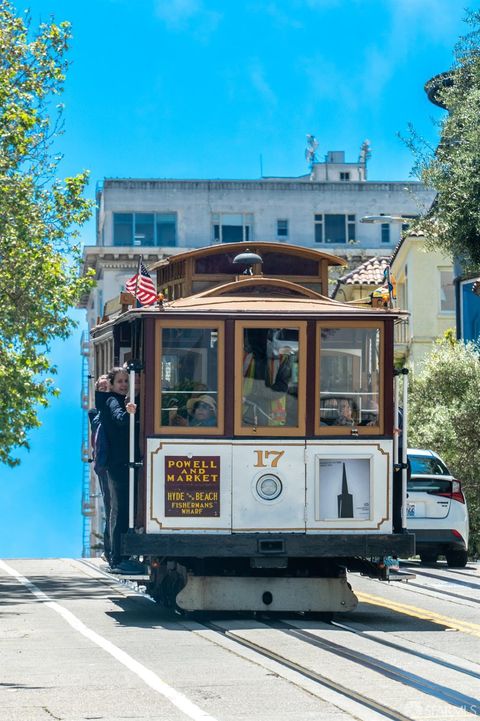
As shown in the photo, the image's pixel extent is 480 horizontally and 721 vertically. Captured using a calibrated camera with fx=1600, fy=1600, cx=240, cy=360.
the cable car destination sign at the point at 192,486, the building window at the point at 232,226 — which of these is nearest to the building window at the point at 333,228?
the building window at the point at 232,226

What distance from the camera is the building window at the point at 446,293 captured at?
166ft

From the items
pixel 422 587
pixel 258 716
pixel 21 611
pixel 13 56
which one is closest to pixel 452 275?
pixel 13 56

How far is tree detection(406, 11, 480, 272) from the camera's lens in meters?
22.0

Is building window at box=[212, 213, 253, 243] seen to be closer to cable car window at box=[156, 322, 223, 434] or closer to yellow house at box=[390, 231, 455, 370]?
yellow house at box=[390, 231, 455, 370]

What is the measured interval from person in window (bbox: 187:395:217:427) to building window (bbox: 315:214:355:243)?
6780 centimetres

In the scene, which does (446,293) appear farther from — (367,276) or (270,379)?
(270,379)

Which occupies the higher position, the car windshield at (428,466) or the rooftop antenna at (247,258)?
the rooftop antenna at (247,258)

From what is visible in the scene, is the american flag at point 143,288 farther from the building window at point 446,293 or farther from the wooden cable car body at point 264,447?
the building window at point 446,293

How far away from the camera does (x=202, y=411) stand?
50.2 ft

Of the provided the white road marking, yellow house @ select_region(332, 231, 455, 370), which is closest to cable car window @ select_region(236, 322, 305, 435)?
the white road marking

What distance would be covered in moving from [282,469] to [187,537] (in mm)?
1115

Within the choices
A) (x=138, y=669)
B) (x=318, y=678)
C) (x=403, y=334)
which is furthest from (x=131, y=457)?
(x=403, y=334)

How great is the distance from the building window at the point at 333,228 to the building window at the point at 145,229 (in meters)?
7.81

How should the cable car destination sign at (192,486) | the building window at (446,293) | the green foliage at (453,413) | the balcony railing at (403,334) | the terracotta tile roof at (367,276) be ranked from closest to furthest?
the cable car destination sign at (192,486) → the green foliage at (453,413) → the building window at (446,293) → the balcony railing at (403,334) → the terracotta tile roof at (367,276)
